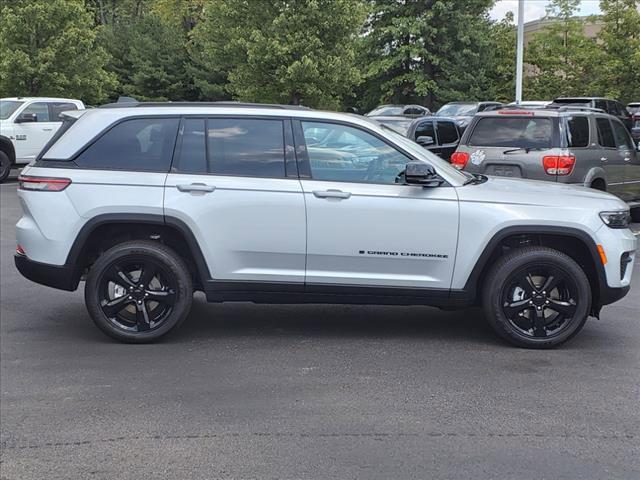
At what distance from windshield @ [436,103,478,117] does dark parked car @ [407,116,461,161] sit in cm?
577

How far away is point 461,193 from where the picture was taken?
17.4ft

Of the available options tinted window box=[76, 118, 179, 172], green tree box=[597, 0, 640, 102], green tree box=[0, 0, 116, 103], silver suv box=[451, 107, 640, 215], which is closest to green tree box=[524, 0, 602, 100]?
green tree box=[597, 0, 640, 102]

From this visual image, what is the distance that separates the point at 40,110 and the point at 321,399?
1538cm

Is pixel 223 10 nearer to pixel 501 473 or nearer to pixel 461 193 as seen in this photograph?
pixel 461 193

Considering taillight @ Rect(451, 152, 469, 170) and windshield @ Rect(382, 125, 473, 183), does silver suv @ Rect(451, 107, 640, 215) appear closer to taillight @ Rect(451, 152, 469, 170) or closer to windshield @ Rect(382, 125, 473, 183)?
taillight @ Rect(451, 152, 469, 170)

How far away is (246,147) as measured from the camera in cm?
543

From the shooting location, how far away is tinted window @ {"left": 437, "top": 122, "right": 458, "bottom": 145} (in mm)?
15086

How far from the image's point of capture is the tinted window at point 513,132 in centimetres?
919

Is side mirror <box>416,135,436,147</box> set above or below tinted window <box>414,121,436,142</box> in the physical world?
below

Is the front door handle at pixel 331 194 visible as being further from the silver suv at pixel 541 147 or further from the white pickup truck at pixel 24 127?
the white pickup truck at pixel 24 127

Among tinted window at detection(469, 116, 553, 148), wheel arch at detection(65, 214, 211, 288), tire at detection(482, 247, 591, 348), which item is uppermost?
tinted window at detection(469, 116, 553, 148)

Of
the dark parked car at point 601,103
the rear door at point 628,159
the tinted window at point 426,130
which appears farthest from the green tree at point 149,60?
the rear door at point 628,159

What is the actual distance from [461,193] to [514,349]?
1.24 meters

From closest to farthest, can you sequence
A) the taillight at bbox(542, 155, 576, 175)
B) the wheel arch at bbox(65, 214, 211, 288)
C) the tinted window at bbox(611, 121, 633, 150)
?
1. the wheel arch at bbox(65, 214, 211, 288)
2. the taillight at bbox(542, 155, 576, 175)
3. the tinted window at bbox(611, 121, 633, 150)
